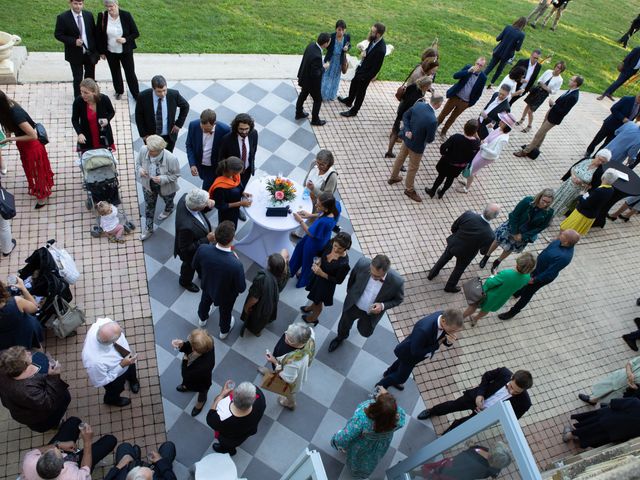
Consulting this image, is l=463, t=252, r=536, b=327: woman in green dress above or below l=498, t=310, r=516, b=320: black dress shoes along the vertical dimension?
above

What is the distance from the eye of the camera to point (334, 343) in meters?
6.34

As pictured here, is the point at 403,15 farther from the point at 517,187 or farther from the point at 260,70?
the point at 517,187

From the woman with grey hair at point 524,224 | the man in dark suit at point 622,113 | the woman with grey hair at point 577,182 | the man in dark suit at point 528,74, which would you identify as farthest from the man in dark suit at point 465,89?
the woman with grey hair at point 524,224

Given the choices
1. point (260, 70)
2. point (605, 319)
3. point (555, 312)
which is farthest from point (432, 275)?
point (260, 70)

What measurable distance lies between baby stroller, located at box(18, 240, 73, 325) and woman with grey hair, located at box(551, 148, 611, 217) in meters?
7.86

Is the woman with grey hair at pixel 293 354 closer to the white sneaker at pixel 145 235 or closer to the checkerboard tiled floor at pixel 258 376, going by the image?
the checkerboard tiled floor at pixel 258 376

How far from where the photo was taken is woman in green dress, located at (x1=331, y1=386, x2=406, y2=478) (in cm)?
430

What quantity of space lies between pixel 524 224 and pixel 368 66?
4300mm

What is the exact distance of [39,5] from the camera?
10633mm

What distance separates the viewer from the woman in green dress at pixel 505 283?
597 cm

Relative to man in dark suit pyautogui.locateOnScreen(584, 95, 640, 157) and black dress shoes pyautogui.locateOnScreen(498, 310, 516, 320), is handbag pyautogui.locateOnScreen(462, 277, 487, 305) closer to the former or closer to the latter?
black dress shoes pyautogui.locateOnScreen(498, 310, 516, 320)

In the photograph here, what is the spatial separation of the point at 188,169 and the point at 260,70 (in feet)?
11.9

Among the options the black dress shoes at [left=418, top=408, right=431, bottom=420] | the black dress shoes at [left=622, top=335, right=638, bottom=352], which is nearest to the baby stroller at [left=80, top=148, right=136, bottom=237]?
the black dress shoes at [left=418, top=408, right=431, bottom=420]

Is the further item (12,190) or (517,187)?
(517,187)
